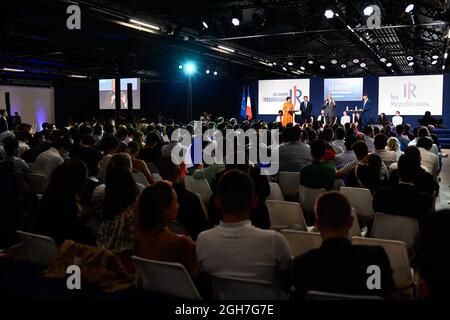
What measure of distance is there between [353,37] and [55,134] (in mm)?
11611

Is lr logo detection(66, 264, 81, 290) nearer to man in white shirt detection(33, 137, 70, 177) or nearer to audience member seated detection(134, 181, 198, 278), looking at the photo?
audience member seated detection(134, 181, 198, 278)

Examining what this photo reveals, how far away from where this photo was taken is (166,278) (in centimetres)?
223

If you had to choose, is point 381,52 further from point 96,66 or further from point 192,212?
point 192,212

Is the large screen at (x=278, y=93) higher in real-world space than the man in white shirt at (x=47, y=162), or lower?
higher

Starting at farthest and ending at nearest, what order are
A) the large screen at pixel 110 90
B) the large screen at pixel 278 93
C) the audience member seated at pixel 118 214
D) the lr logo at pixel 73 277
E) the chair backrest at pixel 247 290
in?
1. the large screen at pixel 278 93
2. the large screen at pixel 110 90
3. the audience member seated at pixel 118 214
4. the lr logo at pixel 73 277
5. the chair backrest at pixel 247 290

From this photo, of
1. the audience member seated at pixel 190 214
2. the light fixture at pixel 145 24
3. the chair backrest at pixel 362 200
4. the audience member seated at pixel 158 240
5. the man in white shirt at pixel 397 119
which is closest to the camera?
the audience member seated at pixel 158 240

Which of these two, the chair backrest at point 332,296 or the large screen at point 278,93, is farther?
the large screen at point 278,93

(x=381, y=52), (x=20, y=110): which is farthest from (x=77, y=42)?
(x=20, y=110)

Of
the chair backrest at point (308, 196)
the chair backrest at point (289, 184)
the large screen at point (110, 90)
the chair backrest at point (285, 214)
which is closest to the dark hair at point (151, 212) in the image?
the chair backrest at point (285, 214)

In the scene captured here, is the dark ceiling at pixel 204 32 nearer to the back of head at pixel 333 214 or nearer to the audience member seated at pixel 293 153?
the audience member seated at pixel 293 153

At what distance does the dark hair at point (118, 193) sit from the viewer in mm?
2871

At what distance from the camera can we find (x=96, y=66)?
2169 centimetres

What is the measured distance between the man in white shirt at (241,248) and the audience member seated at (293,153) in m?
4.01

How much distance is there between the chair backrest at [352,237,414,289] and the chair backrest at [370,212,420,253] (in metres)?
0.82
